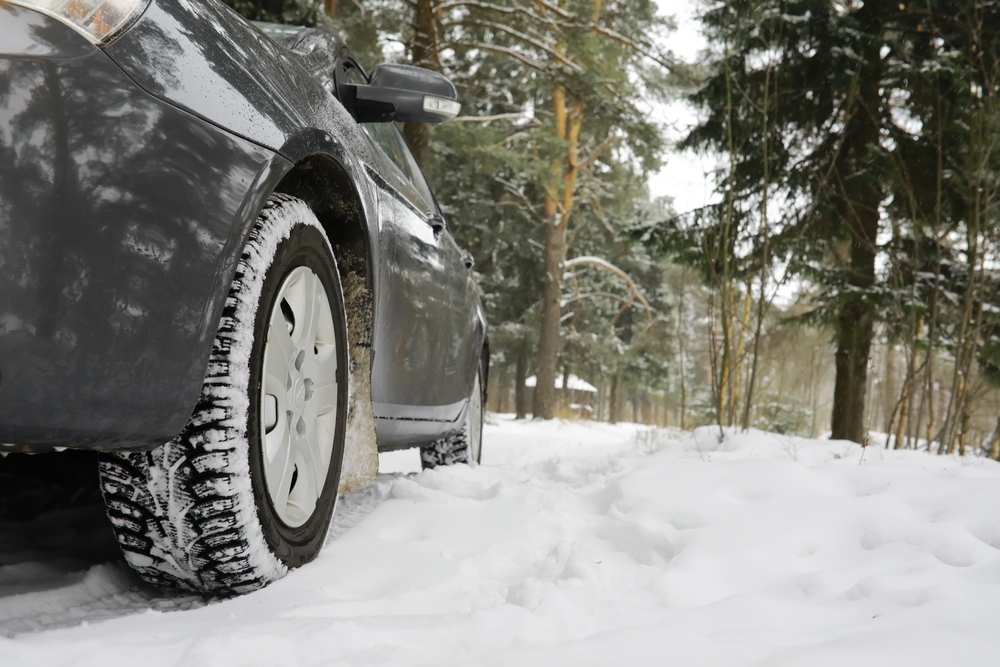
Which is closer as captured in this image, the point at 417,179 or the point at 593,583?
the point at 593,583

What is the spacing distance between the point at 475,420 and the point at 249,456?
2.76 meters

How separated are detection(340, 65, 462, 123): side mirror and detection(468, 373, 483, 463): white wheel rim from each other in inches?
73.6

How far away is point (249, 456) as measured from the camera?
1.28 metres

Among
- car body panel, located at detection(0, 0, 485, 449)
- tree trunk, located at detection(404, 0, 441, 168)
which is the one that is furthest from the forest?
car body panel, located at detection(0, 0, 485, 449)

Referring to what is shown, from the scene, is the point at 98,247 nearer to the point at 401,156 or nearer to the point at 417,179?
the point at 401,156

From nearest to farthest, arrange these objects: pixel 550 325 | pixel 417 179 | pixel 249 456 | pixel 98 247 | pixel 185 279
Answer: pixel 98 247 → pixel 185 279 → pixel 249 456 → pixel 417 179 → pixel 550 325

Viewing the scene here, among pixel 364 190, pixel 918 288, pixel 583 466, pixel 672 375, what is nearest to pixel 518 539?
pixel 364 190

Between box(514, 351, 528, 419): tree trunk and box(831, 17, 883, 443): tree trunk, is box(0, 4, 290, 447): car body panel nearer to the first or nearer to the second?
box(831, 17, 883, 443): tree trunk

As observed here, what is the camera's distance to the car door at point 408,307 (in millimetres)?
2055

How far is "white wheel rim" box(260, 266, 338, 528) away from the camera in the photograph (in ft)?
4.69

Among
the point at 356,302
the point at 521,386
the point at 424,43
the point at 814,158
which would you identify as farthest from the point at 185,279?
the point at 521,386

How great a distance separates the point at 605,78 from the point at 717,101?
1861 millimetres

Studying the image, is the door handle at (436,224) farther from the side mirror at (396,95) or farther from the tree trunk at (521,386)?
the tree trunk at (521,386)

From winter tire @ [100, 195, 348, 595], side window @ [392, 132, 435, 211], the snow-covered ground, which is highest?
side window @ [392, 132, 435, 211]
